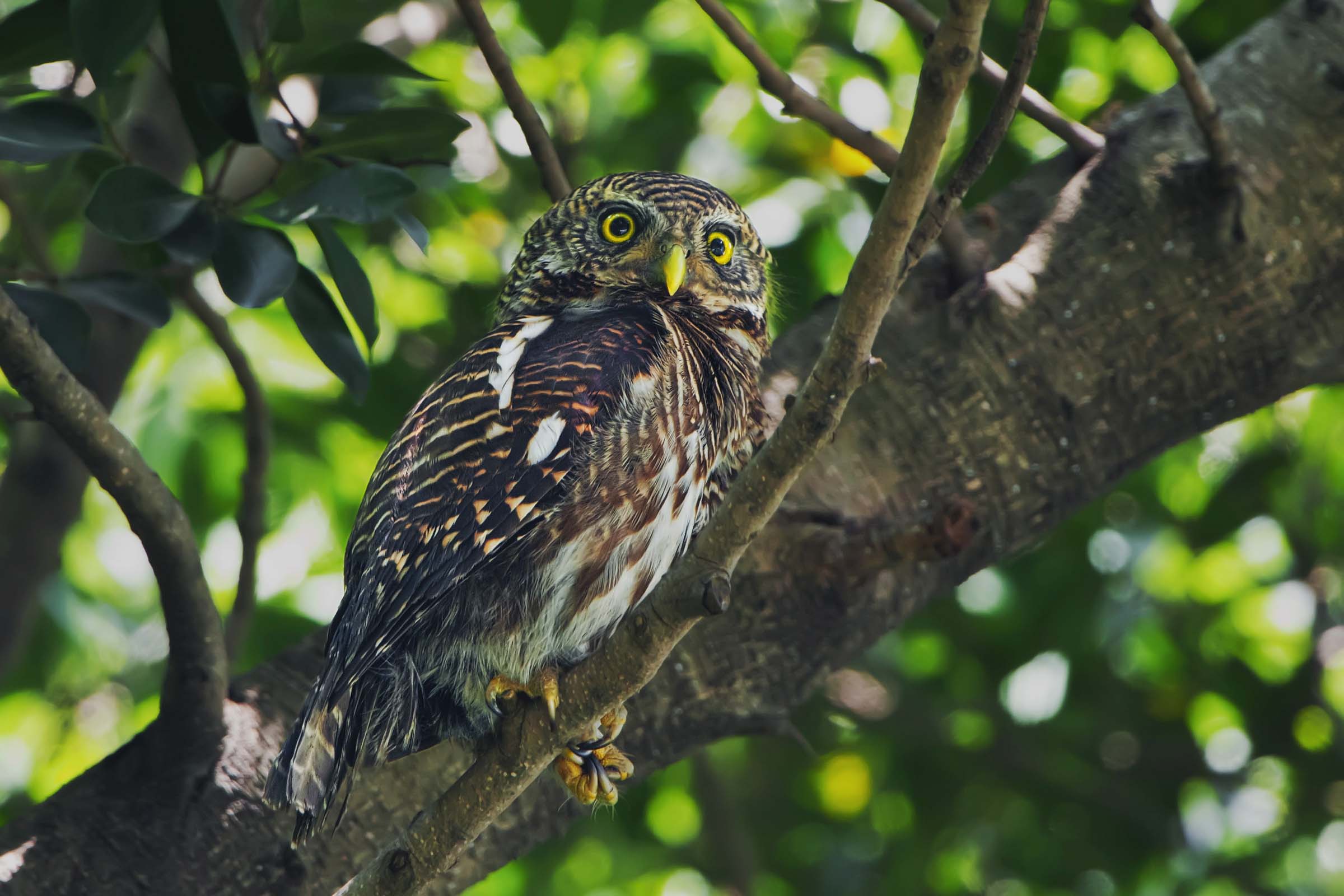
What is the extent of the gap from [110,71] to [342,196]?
0.43 metres

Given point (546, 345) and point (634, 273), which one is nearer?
point (546, 345)

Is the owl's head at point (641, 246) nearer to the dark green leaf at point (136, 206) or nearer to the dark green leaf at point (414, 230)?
the dark green leaf at point (414, 230)

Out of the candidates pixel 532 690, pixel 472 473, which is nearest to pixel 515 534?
pixel 472 473

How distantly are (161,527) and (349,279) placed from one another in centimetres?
71

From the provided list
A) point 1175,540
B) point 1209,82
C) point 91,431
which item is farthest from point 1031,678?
point 91,431

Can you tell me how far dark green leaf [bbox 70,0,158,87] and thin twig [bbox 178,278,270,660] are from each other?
0.78m

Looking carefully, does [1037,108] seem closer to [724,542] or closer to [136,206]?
[724,542]

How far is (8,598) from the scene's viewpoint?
322 centimetres

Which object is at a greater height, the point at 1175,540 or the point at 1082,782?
the point at 1175,540

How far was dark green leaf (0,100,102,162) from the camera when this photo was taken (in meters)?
2.27

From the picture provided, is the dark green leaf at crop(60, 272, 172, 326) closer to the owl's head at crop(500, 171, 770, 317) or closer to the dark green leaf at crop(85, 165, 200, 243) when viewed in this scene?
the dark green leaf at crop(85, 165, 200, 243)

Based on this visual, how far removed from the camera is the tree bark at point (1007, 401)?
2.45 meters

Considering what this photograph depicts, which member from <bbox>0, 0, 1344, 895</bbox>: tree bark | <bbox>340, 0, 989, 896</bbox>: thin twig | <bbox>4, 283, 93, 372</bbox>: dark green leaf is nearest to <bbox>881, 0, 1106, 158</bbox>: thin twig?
<bbox>0, 0, 1344, 895</bbox>: tree bark

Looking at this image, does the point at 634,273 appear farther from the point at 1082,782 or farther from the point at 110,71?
the point at 1082,782
